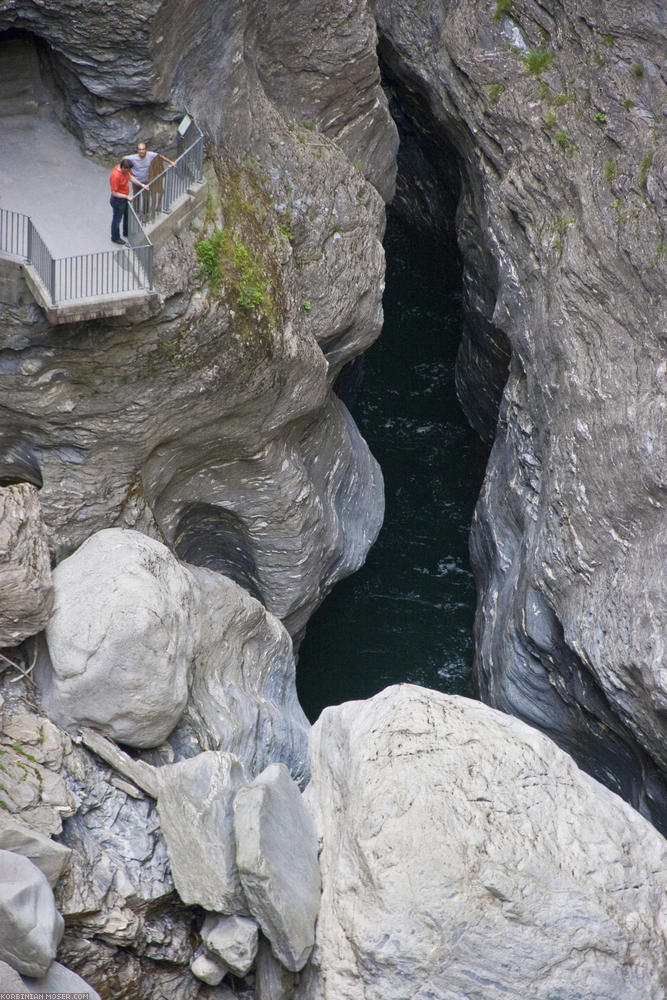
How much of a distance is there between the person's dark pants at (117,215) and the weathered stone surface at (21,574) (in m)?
4.34

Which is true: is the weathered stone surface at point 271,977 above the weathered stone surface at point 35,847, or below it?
below

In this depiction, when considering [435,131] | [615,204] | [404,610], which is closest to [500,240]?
[615,204]

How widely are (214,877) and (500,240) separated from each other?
14208 millimetres

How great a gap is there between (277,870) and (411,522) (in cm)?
1407

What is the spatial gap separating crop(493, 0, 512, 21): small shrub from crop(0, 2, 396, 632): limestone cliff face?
292 cm

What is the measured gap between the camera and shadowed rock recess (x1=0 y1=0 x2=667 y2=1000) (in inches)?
497

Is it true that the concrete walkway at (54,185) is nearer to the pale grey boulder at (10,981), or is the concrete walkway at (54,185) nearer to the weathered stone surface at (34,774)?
the weathered stone surface at (34,774)

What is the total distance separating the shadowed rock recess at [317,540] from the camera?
1262 centimetres

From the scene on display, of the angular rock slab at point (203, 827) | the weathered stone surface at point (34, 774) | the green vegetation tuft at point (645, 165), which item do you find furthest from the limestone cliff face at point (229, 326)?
the green vegetation tuft at point (645, 165)

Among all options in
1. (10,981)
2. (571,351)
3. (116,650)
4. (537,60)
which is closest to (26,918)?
(10,981)

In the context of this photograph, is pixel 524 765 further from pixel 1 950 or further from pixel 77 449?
pixel 77 449

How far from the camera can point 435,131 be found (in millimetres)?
25719

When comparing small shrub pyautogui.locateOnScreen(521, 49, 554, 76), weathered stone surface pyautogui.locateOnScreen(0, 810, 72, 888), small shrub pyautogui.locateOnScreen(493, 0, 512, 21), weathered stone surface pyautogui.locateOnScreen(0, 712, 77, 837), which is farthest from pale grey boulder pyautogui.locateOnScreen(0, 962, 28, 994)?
small shrub pyautogui.locateOnScreen(493, 0, 512, 21)

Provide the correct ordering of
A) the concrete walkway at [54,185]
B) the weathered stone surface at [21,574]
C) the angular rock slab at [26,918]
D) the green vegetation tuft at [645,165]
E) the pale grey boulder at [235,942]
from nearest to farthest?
the angular rock slab at [26,918] < the pale grey boulder at [235,942] < the weathered stone surface at [21,574] < the concrete walkway at [54,185] < the green vegetation tuft at [645,165]
